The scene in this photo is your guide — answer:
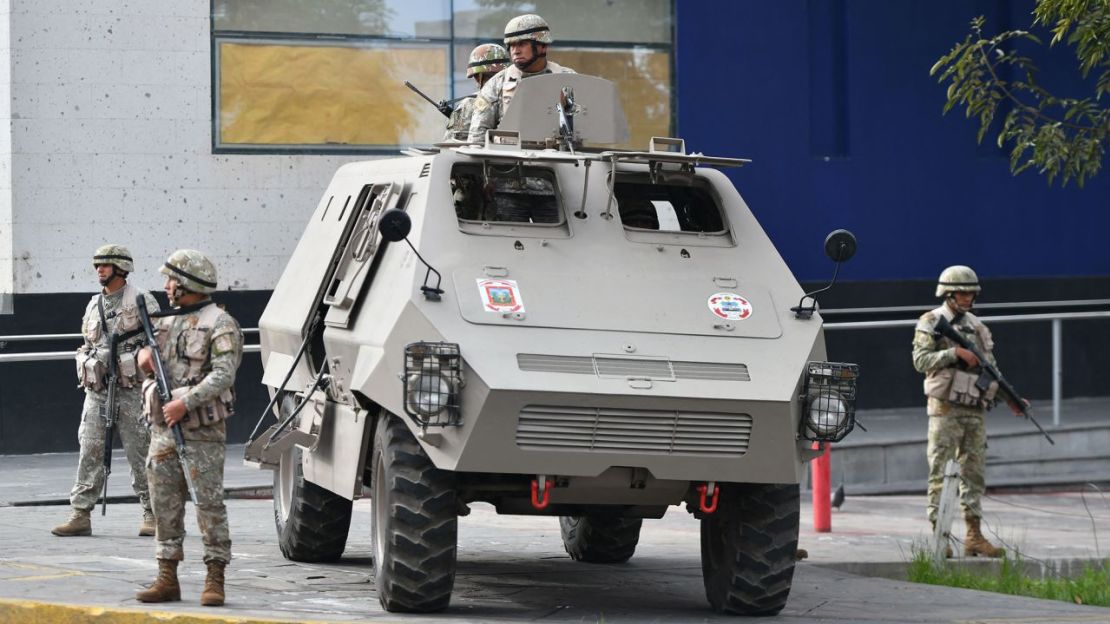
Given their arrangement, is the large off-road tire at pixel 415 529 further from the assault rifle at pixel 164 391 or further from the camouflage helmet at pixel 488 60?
the camouflage helmet at pixel 488 60

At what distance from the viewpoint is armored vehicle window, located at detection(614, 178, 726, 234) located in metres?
10.6

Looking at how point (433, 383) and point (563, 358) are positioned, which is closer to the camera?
point (433, 383)

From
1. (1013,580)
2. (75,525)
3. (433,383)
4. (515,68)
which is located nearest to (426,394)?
(433,383)

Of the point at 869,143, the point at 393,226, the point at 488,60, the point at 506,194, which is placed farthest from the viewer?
the point at 869,143

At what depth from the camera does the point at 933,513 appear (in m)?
13.2

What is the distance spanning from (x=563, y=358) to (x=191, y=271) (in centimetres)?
194

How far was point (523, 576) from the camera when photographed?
11.5 metres

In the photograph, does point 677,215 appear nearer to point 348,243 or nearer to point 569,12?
point 348,243

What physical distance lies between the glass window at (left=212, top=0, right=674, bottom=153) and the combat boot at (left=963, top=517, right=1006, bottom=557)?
6.28 m

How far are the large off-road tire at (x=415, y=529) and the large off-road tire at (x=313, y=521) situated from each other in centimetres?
230

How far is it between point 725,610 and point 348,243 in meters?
3.02

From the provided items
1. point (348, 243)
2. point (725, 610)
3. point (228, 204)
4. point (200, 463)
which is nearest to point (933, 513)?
point (725, 610)

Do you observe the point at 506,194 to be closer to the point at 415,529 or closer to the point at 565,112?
the point at 565,112

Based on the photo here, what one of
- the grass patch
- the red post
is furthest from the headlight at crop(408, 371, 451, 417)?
the red post
